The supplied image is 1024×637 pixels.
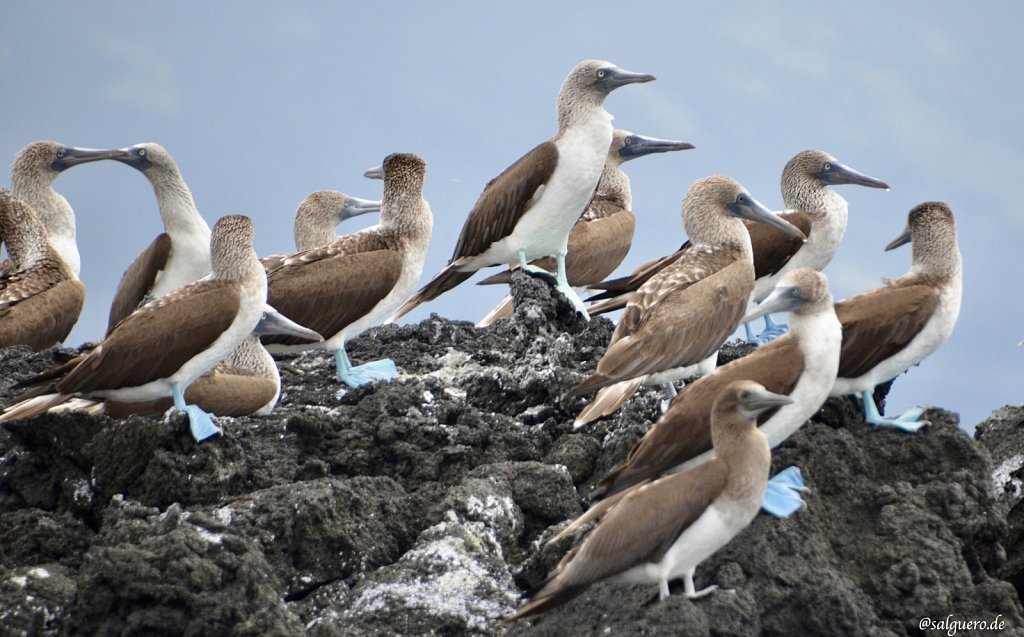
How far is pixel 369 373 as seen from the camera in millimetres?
11047

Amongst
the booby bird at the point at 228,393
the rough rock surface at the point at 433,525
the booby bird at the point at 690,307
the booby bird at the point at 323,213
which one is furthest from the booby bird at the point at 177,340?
the booby bird at the point at 323,213

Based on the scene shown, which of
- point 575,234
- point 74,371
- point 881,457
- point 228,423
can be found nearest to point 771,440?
point 881,457

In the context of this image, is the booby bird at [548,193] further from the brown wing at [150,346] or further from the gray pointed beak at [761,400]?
the gray pointed beak at [761,400]

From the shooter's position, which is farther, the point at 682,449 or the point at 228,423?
the point at 228,423

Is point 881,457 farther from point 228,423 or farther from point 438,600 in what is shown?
point 228,423

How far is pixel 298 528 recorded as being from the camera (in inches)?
327

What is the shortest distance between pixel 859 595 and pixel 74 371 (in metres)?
4.70

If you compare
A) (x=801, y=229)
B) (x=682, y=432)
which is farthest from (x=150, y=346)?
(x=801, y=229)

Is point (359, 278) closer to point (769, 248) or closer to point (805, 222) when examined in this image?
point (769, 248)

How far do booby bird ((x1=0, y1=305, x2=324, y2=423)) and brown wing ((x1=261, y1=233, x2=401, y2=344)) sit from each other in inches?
15.4

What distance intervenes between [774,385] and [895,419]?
149cm

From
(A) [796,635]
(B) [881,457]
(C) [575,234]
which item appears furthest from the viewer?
(C) [575,234]

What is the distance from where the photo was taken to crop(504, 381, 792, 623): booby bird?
7.07 meters

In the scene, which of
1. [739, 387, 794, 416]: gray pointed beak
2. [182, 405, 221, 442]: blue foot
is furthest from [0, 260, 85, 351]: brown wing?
[739, 387, 794, 416]: gray pointed beak
